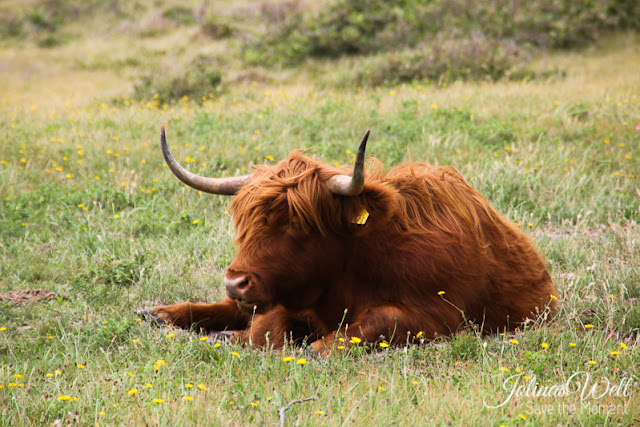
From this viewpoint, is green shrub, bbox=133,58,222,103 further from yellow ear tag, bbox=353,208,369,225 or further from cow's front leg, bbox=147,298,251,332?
yellow ear tag, bbox=353,208,369,225

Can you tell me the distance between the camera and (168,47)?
67.1ft

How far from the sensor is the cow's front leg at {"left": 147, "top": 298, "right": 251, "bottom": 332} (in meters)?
4.45

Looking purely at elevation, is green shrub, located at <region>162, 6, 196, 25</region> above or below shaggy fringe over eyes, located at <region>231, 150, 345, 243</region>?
above

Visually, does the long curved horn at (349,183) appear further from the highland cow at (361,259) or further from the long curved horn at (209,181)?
the long curved horn at (209,181)

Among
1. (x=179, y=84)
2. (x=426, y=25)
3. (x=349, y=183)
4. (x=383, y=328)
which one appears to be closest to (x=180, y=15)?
(x=426, y=25)

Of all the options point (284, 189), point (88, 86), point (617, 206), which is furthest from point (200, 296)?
point (88, 86)

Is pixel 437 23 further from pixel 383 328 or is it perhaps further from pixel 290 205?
pixel 383 328

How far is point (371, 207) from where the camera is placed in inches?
152

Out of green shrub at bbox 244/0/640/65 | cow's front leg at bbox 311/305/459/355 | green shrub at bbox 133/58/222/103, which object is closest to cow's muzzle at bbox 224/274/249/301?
cow's front leg at bbox 311/305/459/355

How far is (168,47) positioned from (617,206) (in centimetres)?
1671

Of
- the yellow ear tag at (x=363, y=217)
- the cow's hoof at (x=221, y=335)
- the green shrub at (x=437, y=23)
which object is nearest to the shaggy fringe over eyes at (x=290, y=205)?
the yellow ear tag at (x=363, y=217)

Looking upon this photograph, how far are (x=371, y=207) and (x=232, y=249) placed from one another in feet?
7.09

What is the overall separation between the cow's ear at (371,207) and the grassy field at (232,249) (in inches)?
29.1

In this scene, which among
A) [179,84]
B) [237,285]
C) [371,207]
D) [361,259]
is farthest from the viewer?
[179,84]
